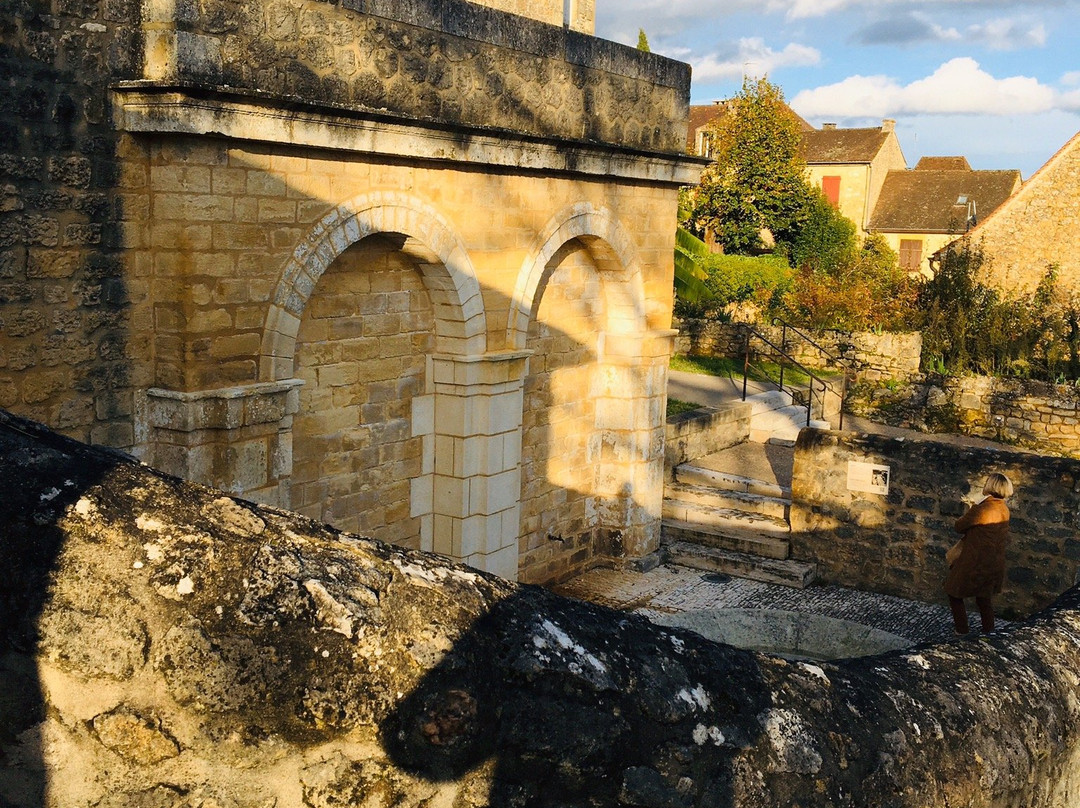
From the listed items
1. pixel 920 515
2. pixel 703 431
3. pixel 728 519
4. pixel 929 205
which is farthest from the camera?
pixel 929 205

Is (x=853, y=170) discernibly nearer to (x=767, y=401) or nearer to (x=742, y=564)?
(x=767, y=401)

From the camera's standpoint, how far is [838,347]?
69.3 feet

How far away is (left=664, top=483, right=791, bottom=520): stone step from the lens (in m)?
12.0

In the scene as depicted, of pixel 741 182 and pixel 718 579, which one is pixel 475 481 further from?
pixel 741 182

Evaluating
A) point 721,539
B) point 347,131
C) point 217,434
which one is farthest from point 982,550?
point 217,434

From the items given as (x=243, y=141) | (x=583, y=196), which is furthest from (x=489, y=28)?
(x=243, y=141)

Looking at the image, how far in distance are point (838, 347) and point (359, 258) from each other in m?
14.7

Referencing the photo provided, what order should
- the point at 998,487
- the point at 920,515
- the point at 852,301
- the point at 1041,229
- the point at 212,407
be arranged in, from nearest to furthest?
the point at 212,407, the point at 998,487, the point at 920,515, the point at 852,301, the point at 1041,229

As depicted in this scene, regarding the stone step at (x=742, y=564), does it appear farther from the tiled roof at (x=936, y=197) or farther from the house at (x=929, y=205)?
the tiled roof at (x=936, y=197)

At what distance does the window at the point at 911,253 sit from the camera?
1747 inches

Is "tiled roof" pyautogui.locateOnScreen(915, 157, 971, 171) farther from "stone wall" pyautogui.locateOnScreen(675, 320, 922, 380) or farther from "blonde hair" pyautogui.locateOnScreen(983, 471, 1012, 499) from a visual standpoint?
"blonde hair" pyautogui.locateOnScreen(983, 471, 1012, 499)

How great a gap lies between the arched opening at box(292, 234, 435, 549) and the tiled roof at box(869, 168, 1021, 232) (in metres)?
38.7

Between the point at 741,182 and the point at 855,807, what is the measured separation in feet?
124

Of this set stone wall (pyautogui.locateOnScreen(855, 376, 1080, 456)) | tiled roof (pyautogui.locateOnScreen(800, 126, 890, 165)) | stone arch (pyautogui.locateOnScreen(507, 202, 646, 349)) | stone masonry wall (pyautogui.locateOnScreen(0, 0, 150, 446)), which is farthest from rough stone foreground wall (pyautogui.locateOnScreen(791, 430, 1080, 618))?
tiled roof (pyautogui.locateOnScreen(800, 126, 890, 165))
